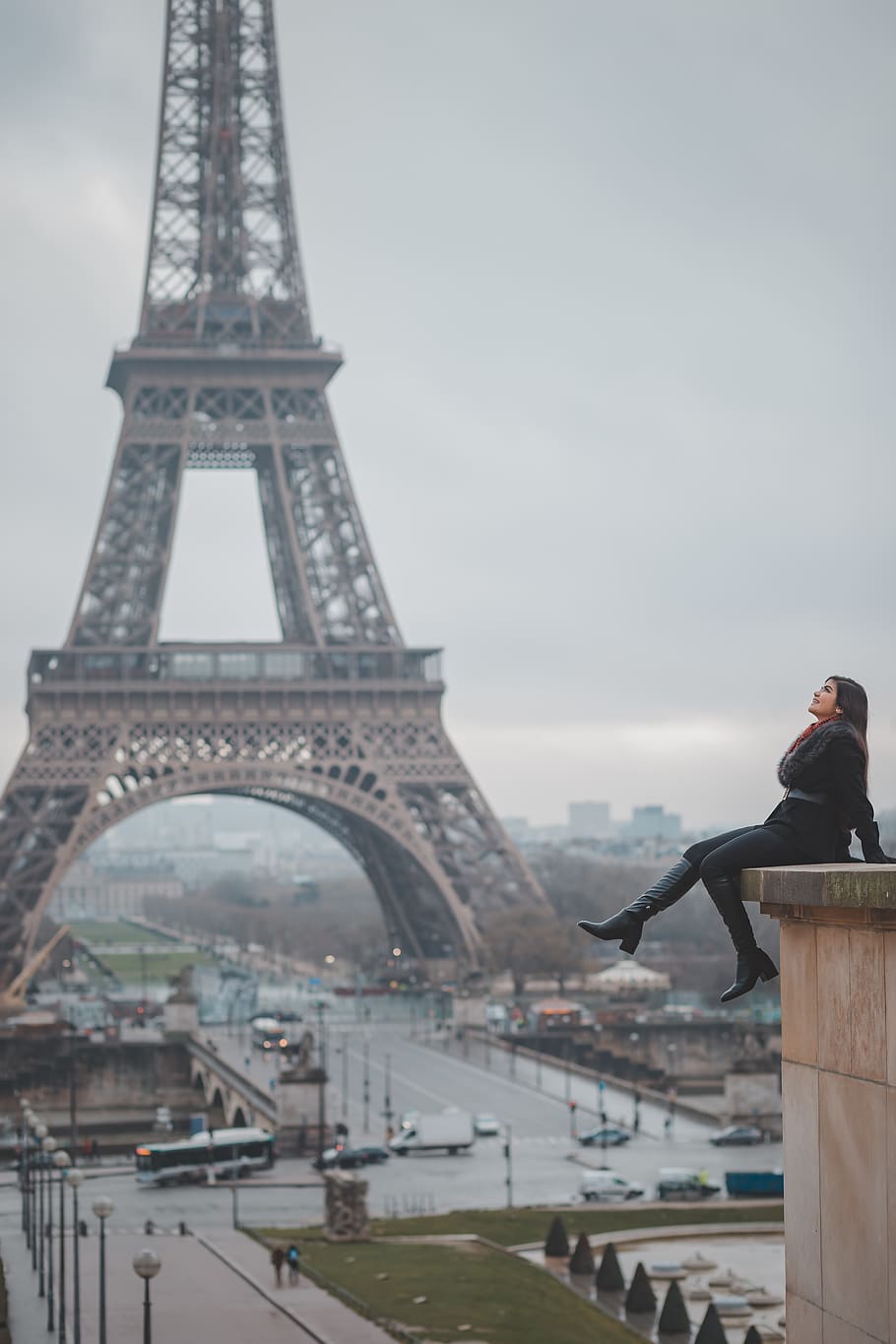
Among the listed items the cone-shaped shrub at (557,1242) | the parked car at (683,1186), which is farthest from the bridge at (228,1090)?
the cone-shaped shrub at (557,1242)

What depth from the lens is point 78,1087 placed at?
8300 cm

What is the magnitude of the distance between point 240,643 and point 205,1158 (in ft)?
131

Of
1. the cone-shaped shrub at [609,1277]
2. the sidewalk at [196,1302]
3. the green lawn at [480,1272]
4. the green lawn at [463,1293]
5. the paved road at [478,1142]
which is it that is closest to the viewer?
the sidewalk at [196,1302]

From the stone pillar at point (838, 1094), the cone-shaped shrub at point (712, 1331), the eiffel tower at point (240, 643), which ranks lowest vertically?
the cone-shaped shrub at point (712, 1331)

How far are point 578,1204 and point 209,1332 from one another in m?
20.7

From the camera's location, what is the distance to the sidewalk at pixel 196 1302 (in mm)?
34219

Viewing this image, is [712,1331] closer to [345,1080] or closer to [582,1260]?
[582,1260]

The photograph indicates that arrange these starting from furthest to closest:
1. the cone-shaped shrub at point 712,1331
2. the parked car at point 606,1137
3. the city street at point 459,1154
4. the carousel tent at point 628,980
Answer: the carousel tent at point 628,980 → the parked car at point 606,1137 → the city street at point 459,1154 → the cone-shaped shrub at point 712,1331

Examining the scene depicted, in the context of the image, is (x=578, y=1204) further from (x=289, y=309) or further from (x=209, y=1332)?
(x=289, y=309)

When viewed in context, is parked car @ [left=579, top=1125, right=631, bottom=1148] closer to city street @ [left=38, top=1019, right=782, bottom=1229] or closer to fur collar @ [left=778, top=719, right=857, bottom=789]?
city street @ [left=38, top=1019, right=782, bottom=1229]

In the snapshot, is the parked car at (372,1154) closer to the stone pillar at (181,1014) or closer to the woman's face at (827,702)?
the stone pillar at (181,1014)

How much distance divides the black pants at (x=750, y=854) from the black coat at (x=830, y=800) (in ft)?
0.21

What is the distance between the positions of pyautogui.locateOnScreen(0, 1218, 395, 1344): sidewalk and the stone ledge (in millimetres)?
25645

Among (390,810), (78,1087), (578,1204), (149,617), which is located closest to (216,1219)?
(578,1204)
